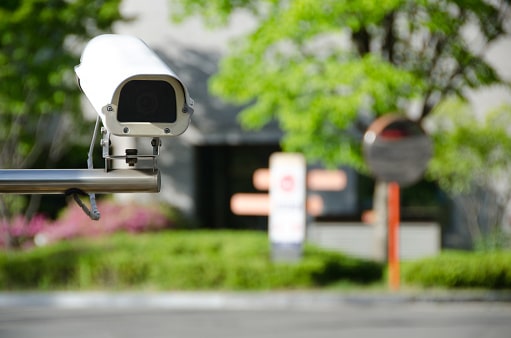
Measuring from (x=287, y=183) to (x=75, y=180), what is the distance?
686 inches

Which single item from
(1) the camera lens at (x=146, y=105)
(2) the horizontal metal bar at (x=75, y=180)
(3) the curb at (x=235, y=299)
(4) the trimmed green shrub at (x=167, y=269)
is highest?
(1) the camera lens at (x=146, y=105)

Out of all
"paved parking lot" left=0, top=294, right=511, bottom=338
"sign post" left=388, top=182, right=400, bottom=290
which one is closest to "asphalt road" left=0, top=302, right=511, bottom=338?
"paved parking lot" left=0, top=294, right=511, bottom=338

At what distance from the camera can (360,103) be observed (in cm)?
1959

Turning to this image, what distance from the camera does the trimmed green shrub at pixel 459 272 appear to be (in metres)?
19.7

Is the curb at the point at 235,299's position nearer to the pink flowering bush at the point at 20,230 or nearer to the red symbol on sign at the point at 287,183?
the red symbol on sign at the point at 287,183

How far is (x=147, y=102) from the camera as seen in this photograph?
3.29 metres

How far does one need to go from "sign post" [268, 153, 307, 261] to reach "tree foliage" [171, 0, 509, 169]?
481 mm

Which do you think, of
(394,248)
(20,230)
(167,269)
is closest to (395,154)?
(394,248)

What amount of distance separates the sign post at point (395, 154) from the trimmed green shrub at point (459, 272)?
0.38 m

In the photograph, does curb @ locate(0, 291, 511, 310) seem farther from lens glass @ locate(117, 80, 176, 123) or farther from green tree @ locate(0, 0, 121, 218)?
lens glass @ locate(117, 80, 176, 123)

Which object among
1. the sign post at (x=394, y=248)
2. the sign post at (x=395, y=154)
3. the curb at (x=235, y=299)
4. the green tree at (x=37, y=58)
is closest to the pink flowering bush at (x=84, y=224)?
the green tree at (x=37, y=58)

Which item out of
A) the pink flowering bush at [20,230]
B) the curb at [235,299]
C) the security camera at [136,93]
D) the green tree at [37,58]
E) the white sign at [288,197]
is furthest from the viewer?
the pink flowering bush at [20,230]

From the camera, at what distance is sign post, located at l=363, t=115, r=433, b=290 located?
19.8 meters

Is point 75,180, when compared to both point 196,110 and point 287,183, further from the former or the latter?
point 196,110
